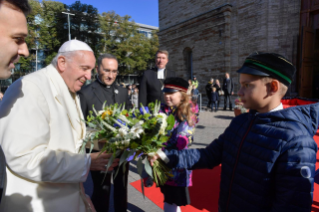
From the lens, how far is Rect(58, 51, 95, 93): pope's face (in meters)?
1.77

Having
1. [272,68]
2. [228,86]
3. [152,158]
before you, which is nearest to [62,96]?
[152,158]

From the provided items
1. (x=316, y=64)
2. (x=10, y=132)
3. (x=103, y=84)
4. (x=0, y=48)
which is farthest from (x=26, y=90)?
(x=316, y=64)

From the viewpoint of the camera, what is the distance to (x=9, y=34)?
95 cm

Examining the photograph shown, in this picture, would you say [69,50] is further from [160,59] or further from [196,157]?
[160,59]

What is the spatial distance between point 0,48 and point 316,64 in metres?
15.1

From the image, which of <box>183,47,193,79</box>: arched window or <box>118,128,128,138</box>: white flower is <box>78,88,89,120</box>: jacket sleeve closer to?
<box>118,128,128,138</box>: white flower

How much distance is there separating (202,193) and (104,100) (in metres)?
2.31

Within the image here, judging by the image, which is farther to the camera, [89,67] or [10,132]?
[89,67]

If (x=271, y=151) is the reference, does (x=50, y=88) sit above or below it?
above

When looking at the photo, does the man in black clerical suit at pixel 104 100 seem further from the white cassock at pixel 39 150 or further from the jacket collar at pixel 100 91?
the white cassock at pixel 39 150

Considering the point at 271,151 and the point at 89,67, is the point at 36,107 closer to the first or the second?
the point at 89,67

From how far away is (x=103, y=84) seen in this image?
285 centimetres

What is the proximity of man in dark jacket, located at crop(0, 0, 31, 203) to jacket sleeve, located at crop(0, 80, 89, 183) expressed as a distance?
0.24 meters

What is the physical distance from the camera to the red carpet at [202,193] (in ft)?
9.83
